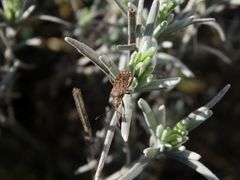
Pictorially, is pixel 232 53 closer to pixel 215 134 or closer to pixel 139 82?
pixel 215 134

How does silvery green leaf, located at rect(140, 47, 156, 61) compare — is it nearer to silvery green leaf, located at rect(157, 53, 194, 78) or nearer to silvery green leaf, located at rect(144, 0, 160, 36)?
silvery green leaf, located at rect(144, 0, 160, 36)

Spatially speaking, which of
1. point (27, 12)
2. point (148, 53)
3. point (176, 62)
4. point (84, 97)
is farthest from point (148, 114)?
point (84, 97)

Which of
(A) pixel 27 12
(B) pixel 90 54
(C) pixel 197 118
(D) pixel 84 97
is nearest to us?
(B) pixel 90 54

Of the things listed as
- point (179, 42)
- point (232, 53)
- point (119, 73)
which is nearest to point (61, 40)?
point (179, 42)

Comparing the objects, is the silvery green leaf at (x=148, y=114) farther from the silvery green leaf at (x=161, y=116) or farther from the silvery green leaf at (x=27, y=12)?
the silvery green leaf at (x=27, y=12)

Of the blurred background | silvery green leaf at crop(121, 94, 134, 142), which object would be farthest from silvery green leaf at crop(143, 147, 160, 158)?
the blurred background

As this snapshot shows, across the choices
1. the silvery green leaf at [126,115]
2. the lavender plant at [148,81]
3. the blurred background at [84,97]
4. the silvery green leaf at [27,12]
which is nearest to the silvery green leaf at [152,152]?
the lavender plant at [148,81]

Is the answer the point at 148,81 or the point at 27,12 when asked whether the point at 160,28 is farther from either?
the point at 27,12

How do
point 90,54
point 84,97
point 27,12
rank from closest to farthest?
1. point 90,54
2. point 27,12
3. point 84,97
